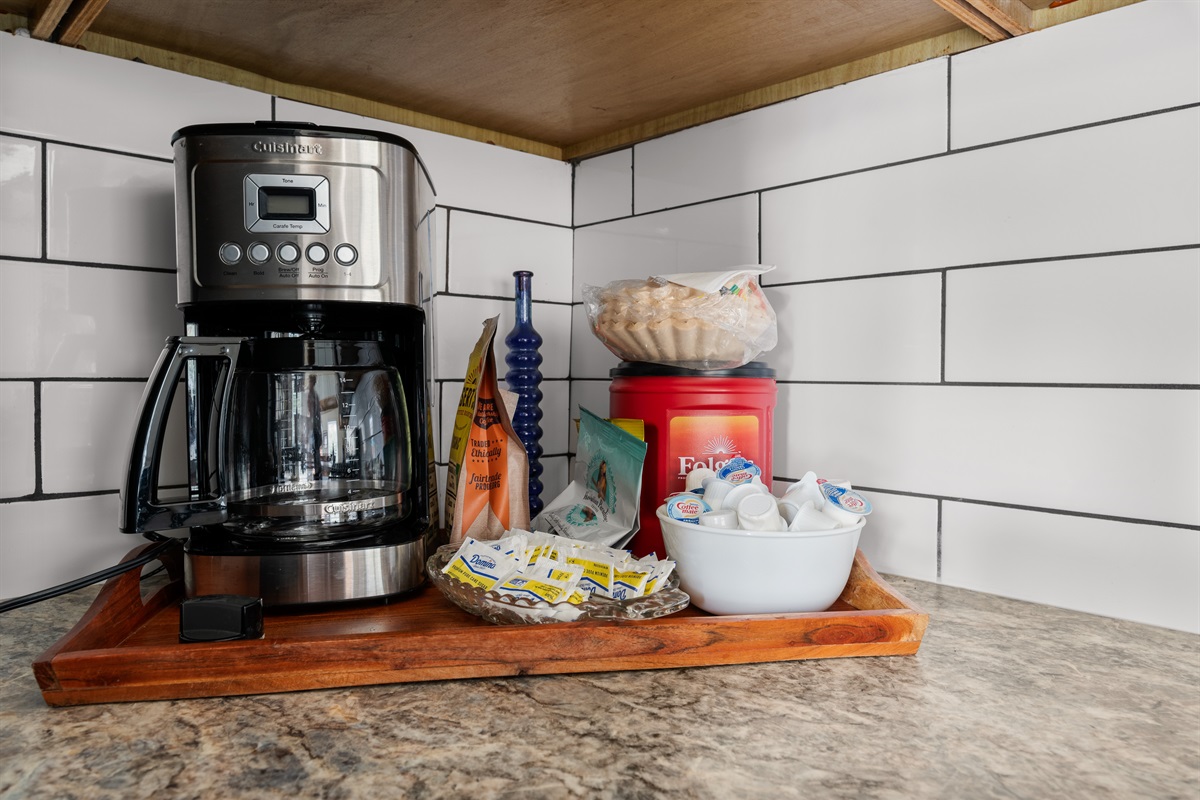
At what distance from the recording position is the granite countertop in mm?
411

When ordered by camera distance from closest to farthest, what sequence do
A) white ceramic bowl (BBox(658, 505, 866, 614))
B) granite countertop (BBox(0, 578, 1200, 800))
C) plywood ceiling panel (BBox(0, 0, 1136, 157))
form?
granite countertop (BBox(0, 578, 1200, 800)) → white ceramic bowl (BBox(658, 505, 866, 614)) → plywood ceiling panel (BBox(0, 0, 1136, 157))

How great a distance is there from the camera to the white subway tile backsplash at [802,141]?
0.81 metres

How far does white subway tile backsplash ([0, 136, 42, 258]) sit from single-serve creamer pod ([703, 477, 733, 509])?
0.67 metres

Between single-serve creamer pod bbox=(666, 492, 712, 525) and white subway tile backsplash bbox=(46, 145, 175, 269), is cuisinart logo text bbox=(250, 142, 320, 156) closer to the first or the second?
white subway tile backsplash bbox=(46, 145, 175, 269)

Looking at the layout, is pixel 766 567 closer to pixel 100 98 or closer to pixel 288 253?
pixel 288 253

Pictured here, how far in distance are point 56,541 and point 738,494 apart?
26.0 inches

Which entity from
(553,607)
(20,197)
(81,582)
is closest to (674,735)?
(553,607)

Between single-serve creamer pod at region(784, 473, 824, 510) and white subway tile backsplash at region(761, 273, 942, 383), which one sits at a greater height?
white subway tile backsplash at region(761, 273, 942, 383)

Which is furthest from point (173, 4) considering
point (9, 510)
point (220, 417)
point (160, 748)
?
point (160, 748)

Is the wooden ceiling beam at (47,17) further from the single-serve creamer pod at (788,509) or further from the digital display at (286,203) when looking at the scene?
the single-serve creamer pod at (788,509)

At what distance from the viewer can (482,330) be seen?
1046mm

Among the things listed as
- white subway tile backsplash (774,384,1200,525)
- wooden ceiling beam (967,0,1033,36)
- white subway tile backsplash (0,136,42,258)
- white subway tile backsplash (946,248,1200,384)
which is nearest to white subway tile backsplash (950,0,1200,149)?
wooden ceiling beam (967,0,1033,36)

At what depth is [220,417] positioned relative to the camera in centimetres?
64

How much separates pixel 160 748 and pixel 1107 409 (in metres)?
0.75
